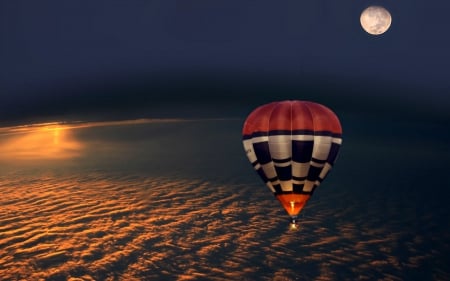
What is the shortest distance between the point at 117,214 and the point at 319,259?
43.3 meters

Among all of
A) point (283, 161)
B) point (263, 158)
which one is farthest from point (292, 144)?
point (263, 158)

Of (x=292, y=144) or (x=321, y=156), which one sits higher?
(x=292, y=144)

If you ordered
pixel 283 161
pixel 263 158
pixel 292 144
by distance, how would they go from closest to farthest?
pixel 292 144 < pixel 283 161 < pixel 263 158

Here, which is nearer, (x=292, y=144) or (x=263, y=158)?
(x=292, y=144)

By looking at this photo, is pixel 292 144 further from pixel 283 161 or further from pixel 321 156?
pixel 321 156

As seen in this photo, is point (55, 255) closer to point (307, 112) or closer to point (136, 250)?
point (136, 250)

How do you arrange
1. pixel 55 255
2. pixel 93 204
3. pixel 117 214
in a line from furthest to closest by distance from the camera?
pixel 93 204 → pixel 117 214 → pixel 55 255

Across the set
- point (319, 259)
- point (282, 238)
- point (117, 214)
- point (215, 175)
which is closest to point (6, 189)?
point (117, 214)

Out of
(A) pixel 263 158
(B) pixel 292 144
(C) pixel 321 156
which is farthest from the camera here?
(C) pixel 321 156

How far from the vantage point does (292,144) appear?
42.6 metres

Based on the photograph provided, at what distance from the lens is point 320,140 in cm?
4262

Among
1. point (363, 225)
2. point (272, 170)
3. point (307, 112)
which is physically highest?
point (307, 112)

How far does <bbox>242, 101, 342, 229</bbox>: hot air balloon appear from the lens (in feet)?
137

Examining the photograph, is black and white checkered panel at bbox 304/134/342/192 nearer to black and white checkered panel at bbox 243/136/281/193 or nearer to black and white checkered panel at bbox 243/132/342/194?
black and white checkered panel at bbox 243/132/342/194
